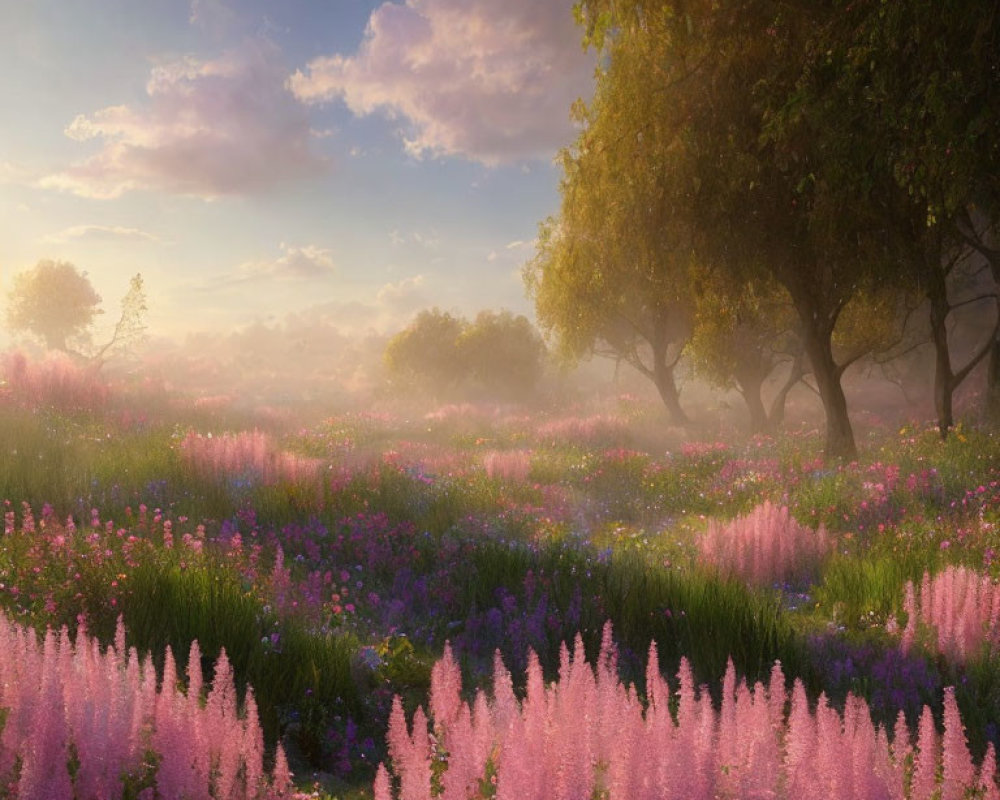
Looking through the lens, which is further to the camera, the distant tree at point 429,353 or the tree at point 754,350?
the distant tree at point 429,353

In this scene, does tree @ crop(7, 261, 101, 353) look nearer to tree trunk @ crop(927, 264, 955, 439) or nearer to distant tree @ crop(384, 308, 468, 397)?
distant tree @ crop(384, 308, 468, 397)

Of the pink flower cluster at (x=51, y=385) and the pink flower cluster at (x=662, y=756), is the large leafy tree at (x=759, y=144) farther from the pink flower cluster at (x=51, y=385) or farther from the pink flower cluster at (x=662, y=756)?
the pink flower cluster at (x=51, y=385)

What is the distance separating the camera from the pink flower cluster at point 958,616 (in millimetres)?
4617

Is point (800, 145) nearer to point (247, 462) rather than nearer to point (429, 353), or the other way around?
point (247, 462)

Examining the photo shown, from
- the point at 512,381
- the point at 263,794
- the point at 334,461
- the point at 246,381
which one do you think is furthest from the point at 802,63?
the point at 246,381

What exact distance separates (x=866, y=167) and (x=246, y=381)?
1627 inches

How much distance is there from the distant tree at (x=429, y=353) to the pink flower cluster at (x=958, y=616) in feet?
115

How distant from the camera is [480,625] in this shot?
5535 millimetres

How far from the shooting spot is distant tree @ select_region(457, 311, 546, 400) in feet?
131

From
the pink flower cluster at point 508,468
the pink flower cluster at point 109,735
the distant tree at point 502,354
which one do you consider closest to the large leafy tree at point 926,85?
the pink flower cluster at point 508,468

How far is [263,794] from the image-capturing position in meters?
2.43

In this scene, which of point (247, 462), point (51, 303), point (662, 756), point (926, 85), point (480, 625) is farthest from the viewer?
point (51, 303)

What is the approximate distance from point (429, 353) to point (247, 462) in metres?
29.9

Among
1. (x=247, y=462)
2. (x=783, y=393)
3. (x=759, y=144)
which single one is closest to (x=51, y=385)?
(x=247, y=462)
